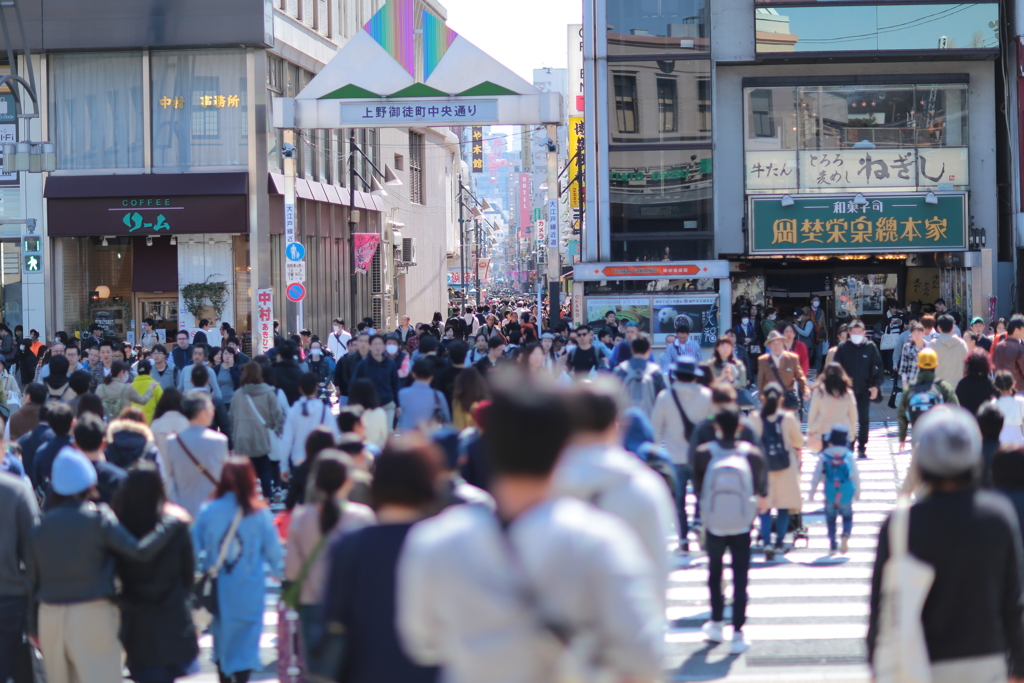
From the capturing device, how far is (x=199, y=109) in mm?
28328

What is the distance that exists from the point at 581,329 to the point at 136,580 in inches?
391

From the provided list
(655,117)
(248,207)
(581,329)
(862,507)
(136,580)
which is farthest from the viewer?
(248,207)

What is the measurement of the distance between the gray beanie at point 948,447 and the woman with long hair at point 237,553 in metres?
3.55

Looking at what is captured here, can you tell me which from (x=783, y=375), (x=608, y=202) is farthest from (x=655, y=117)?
(x=783, y=375)

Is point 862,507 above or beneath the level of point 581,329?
beneath

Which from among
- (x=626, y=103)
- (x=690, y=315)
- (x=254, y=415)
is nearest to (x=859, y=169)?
(x=626, y=103)

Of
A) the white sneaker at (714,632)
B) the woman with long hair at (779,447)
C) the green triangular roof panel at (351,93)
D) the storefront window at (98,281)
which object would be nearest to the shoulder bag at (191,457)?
the white sneaker at (714,632)

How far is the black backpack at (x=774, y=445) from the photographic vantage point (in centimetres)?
994

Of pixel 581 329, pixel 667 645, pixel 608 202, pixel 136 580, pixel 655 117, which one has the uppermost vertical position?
pixel 655 117

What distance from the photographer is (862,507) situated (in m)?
12.7

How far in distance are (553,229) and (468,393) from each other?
18.7m

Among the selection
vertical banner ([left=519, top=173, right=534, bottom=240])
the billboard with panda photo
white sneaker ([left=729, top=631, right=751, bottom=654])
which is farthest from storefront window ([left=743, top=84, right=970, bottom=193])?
vertical banner ([left=519, top=173, right=534, bottom=240])

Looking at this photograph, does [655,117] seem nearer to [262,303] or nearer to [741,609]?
[262,303]

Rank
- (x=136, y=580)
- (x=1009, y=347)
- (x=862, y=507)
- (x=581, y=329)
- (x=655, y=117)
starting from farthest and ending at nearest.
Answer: (x=655, y=117) < (x=581, y=329) < (x=1009, y=347) < (x=862, y=507) < (x=136, y=580)
